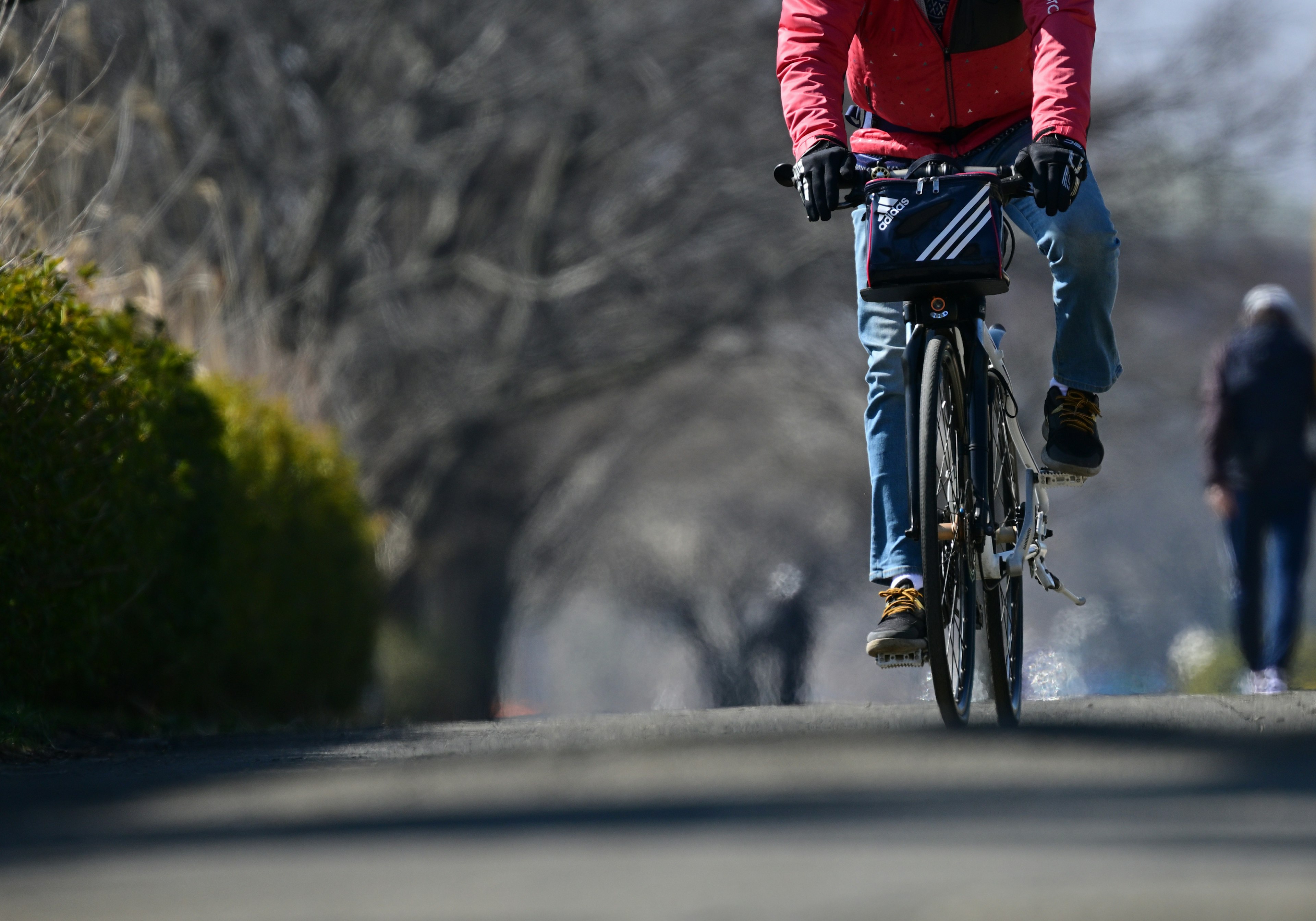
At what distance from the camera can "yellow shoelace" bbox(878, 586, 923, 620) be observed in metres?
4.79

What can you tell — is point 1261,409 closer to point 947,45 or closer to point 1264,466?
point 1264,466

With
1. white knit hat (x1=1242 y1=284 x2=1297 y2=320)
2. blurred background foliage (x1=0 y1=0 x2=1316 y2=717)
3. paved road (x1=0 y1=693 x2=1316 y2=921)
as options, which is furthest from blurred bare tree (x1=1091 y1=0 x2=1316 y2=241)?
paved road (x1=0 y1=693 x2=1316 y2=921)

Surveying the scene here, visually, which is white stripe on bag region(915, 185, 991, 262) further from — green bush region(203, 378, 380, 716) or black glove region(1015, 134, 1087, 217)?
green bush region(203, 378, 380, 716)

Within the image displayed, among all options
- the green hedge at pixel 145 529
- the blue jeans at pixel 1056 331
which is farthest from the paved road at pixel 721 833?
the green hedge at pixel 145 529

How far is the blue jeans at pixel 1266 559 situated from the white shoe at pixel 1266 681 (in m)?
0.08

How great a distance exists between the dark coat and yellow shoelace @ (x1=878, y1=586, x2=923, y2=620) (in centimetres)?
564

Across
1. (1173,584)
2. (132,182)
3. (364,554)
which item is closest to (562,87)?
(132,182)

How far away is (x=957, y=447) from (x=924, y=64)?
0.97 meters

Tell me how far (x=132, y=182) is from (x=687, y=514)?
49.4 ft

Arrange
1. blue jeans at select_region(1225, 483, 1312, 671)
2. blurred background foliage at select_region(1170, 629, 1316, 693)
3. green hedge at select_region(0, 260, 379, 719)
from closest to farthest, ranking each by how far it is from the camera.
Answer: green hedge at select_region(0, 260, 379, 719), blue jeans at select_region(1225, 483, 1312, 671), blurred background foliage at select_region(1170, 629, 1316, 693)

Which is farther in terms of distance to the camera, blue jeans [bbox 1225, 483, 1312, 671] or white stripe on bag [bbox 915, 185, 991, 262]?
blue jeans [bbox 1225, 483, 1312, 671]

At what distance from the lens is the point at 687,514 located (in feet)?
102

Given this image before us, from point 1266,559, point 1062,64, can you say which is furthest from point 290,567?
point 1062,64

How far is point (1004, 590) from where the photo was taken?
16.9 feet
